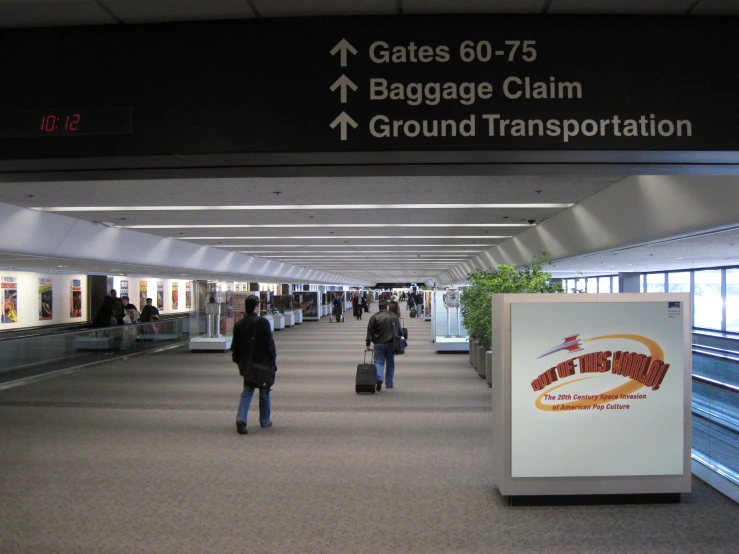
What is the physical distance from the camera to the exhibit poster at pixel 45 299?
24828mm

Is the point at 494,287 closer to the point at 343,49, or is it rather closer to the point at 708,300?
the point at 343,49

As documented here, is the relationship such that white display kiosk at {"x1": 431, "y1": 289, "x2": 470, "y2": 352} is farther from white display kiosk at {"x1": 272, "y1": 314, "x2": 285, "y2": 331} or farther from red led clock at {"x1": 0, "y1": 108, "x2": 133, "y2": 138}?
red led clock at {"x1": 0, "y1": 108, "x2": 133, "y2": 138}

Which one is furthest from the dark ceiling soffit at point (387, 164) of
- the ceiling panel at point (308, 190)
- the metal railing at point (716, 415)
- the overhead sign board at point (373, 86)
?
the ceiling panel at point (308, 190)

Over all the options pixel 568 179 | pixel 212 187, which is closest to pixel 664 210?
pixel 568 179

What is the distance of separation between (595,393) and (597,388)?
0.05 metres

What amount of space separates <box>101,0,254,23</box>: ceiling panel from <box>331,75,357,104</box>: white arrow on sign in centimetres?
58

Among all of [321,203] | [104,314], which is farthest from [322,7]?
[104,314]

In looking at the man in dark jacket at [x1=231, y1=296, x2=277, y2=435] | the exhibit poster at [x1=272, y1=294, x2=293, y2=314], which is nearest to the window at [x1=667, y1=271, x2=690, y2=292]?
the exhibit poster at [x1=272, y1=294, x2=293, y2=314]

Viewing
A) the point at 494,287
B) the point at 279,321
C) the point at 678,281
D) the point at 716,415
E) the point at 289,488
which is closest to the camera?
the point at 289,488

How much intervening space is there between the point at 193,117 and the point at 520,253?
14.7 meters

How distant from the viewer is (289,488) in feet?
19.6

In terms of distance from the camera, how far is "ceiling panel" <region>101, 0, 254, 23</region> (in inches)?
120

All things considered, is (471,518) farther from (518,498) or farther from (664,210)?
(664,210)

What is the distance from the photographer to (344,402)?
11.0 m
